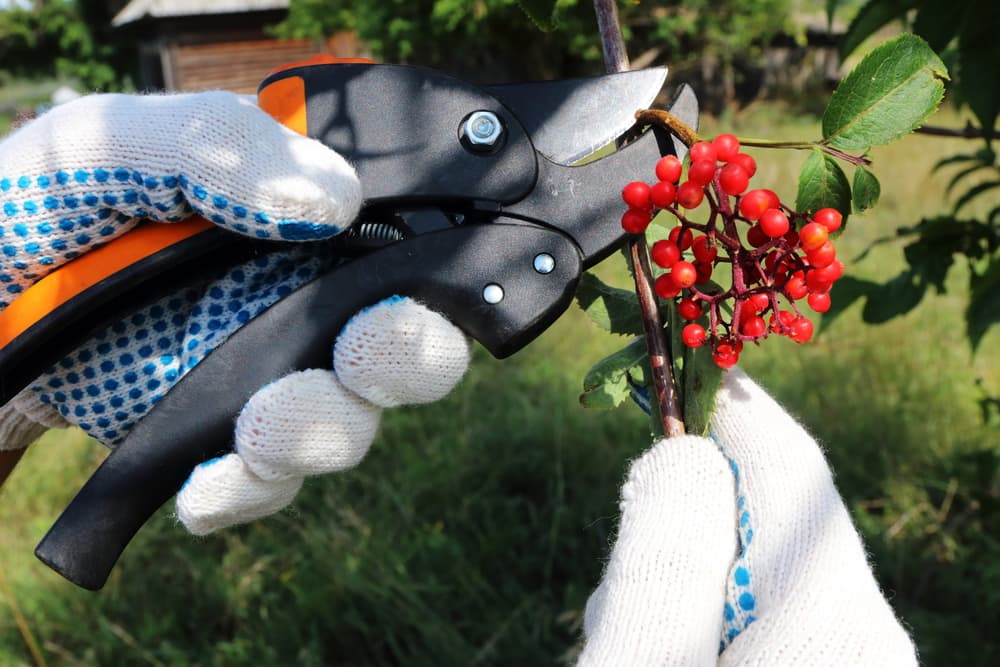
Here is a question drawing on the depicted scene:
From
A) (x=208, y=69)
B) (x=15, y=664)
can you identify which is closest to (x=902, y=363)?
(x=15, y=664)

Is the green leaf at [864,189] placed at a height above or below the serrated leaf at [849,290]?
above

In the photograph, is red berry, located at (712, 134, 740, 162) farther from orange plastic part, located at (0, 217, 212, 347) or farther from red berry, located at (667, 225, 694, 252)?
orange plastic part, located at (0, 217, 212, 347)

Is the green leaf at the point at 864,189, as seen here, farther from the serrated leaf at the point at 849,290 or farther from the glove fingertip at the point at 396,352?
the serrated leaf at the point at 849,290

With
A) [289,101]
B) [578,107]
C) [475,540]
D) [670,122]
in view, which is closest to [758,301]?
[670,122]

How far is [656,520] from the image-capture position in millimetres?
969

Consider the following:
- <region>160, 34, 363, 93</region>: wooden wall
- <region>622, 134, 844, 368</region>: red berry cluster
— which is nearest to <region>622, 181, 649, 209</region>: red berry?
<region>622, 134, 844, 368</region>: red berry cluster

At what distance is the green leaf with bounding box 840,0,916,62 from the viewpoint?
1724 millimetres

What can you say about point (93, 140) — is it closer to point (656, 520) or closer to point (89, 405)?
point (89, 405)

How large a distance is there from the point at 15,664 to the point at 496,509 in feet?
5.02

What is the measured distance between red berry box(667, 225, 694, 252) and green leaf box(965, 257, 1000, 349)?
104 centimetres

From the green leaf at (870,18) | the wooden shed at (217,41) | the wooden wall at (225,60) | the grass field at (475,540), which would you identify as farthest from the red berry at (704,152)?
the wooden wall at (225,60)

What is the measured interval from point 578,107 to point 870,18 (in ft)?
2.99

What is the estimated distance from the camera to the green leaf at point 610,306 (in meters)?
1.19

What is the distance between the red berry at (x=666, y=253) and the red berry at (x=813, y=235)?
0.14 meters
